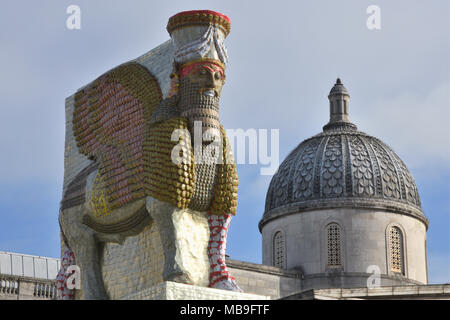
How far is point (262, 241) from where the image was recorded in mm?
50344

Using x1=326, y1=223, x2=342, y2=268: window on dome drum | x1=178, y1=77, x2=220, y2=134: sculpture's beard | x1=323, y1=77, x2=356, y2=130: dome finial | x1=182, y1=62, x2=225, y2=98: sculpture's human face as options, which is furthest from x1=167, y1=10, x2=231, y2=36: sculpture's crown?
x1=323, y1=77, x2=356, y2=130: dome finial

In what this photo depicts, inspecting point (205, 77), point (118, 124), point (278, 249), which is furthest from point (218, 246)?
point (278, 249)

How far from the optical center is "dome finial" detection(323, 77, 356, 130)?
51562 millimetres

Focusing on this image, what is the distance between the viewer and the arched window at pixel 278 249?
4894 cm

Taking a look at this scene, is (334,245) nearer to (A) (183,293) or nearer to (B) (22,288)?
(B) (22,288)

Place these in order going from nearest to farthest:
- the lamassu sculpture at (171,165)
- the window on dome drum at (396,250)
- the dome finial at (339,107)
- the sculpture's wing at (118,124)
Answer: the lamassu sculpture at (171,165) < the sculpture's wing at (118,124) < the window on dome drum at (396,250) < the dome finial at (339,107)

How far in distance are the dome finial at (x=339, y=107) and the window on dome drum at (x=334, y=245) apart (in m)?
6.00

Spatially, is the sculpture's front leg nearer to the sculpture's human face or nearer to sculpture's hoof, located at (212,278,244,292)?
sculpture's hoof, located at (212,278,244,292)

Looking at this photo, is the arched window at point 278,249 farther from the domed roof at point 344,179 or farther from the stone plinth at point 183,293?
the stone plinth at point 183,293

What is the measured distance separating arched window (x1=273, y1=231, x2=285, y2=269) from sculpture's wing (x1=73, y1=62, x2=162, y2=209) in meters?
26.1

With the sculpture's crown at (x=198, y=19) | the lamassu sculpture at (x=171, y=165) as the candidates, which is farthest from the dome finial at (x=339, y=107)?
the sculpture's crown at (x=198, y=19)
